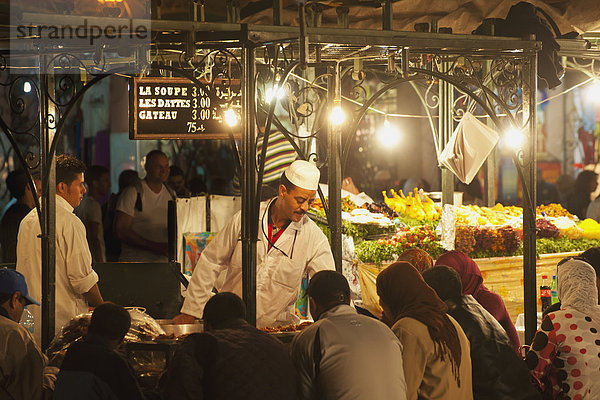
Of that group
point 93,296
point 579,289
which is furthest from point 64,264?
point 579,289

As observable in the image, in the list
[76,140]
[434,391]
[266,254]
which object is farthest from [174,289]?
[76,140]

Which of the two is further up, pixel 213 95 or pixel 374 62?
pixel 374 62

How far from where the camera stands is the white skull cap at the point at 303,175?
601 cm

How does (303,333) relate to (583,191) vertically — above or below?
below

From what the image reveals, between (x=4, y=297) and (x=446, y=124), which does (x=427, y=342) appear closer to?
(x=4, y=297)

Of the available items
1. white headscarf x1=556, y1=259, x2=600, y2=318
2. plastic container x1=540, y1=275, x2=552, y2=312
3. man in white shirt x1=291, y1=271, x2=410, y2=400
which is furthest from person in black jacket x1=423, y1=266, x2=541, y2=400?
plastic container x1=540, y1=275, x2=552, y2=312

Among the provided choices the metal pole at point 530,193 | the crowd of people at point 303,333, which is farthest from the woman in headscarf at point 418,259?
the metal pole at point 530,193

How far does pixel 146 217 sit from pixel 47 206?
354cm

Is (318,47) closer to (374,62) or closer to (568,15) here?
(374,62)

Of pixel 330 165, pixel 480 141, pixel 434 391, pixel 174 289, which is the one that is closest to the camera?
pixel 434 391

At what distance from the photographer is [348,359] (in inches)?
167

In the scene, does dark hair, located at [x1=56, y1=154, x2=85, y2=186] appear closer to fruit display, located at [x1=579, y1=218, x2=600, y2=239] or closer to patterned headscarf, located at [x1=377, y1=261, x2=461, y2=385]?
patterned headscarf, located at [x1=377, y1=261, x2=461, y2=385]

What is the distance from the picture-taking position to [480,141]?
8367mm

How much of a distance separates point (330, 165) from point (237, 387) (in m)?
2.66
